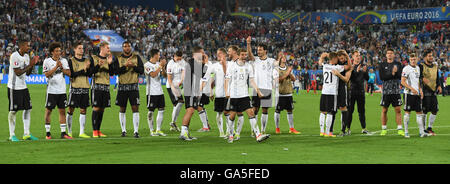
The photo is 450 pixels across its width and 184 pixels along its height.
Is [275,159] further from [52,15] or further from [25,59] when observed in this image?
[52,15]

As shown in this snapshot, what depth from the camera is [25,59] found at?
1273 cm

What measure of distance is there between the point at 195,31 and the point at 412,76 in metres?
43.4

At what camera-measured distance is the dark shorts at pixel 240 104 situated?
1232 cm

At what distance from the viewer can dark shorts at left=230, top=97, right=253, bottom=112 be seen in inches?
485

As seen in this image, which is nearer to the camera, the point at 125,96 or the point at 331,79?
the point at 125,96

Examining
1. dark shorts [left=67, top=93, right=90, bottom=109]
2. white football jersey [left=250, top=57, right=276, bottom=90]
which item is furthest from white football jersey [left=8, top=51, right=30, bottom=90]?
white football jersey [left=250, top=57, right=276, bottom=90]

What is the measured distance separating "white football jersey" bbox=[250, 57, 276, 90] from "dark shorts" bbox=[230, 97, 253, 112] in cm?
165

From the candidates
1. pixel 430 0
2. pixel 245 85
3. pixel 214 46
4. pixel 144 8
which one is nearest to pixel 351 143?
pixel 245 85

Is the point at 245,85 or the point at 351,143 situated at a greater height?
the point at 245,85

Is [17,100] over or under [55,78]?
under

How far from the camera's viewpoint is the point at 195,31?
56062 mm

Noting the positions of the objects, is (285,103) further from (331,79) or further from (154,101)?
(154,101)

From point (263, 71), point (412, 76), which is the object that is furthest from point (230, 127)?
point (412, 76)
